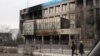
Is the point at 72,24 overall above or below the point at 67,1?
below

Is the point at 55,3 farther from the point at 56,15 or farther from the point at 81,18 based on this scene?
the point at 81,18

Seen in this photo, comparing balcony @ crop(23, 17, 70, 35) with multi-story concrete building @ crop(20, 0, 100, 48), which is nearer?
multi-story concrete building @ crop(20, 0, 100, 48)

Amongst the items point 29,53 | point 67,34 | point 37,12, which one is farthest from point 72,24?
point 29,53

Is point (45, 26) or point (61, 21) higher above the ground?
point (61, 21)

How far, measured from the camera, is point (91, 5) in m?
83.7

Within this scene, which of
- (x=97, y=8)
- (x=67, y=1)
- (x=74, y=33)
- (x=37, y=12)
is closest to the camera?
(x=97, y=8)

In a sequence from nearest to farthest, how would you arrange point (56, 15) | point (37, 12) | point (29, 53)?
point (29, 53) → point (56, 15) → point (37, 12)

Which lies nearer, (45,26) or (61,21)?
(61,21)

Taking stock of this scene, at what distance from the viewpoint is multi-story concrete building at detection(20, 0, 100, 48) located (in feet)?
267

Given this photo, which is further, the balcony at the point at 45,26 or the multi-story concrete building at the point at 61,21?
the balcony at the point at 45,26

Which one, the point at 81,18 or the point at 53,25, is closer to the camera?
the point at 81,18

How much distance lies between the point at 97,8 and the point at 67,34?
49.2 ft

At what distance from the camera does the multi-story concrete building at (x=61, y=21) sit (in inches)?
3209

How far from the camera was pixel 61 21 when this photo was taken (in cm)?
9300
